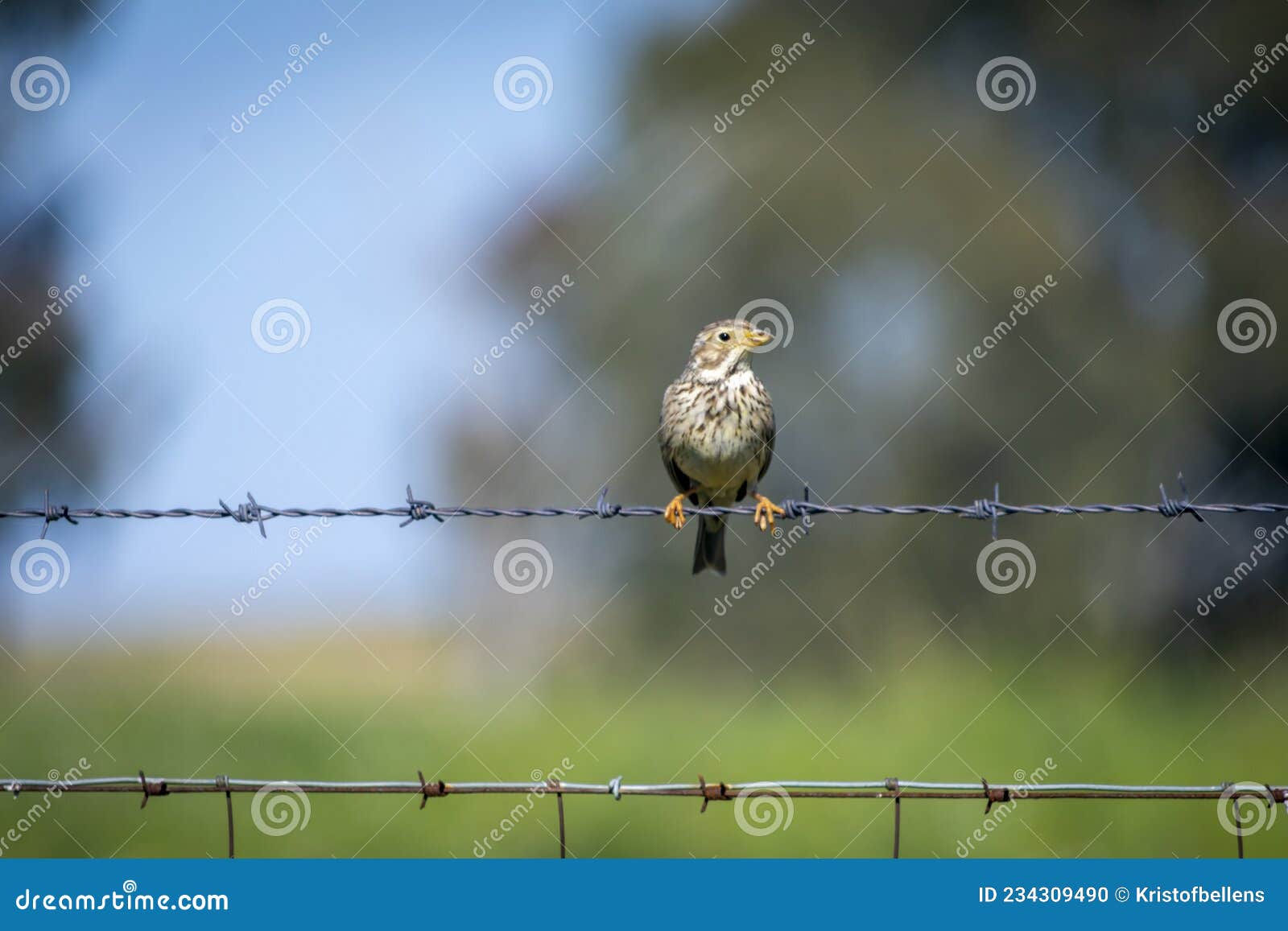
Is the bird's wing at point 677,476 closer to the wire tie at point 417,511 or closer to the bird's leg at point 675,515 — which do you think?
the bird's leg at point 675,515

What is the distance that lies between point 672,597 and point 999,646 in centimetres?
600

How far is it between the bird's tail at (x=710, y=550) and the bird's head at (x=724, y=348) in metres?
0.88

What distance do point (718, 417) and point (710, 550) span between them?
769mm

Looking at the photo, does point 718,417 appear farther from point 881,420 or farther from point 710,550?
point 881,420

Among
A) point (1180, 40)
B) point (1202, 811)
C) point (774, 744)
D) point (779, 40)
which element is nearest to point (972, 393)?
point (1180, 40)

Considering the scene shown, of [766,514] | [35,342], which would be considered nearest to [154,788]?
[766,514]

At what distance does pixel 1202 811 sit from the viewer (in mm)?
8828

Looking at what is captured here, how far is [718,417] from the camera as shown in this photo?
6.96 meters

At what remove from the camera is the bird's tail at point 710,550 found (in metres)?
6.99

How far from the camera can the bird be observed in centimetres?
696

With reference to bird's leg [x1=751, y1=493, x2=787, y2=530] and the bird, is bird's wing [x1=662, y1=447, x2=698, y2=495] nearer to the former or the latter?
the bird

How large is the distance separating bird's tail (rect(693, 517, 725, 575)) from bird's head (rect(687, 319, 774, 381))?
2.89 feet

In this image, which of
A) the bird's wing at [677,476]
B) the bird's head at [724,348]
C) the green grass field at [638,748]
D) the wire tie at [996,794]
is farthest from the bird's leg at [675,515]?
the green grass field at [638,748]

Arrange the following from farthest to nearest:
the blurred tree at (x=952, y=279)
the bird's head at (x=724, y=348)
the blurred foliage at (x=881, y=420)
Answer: the blurred tree at (x=952, y=279) → the blurred foliage at (x=881, y=420) → the bird's head at (x=724, y=348)
